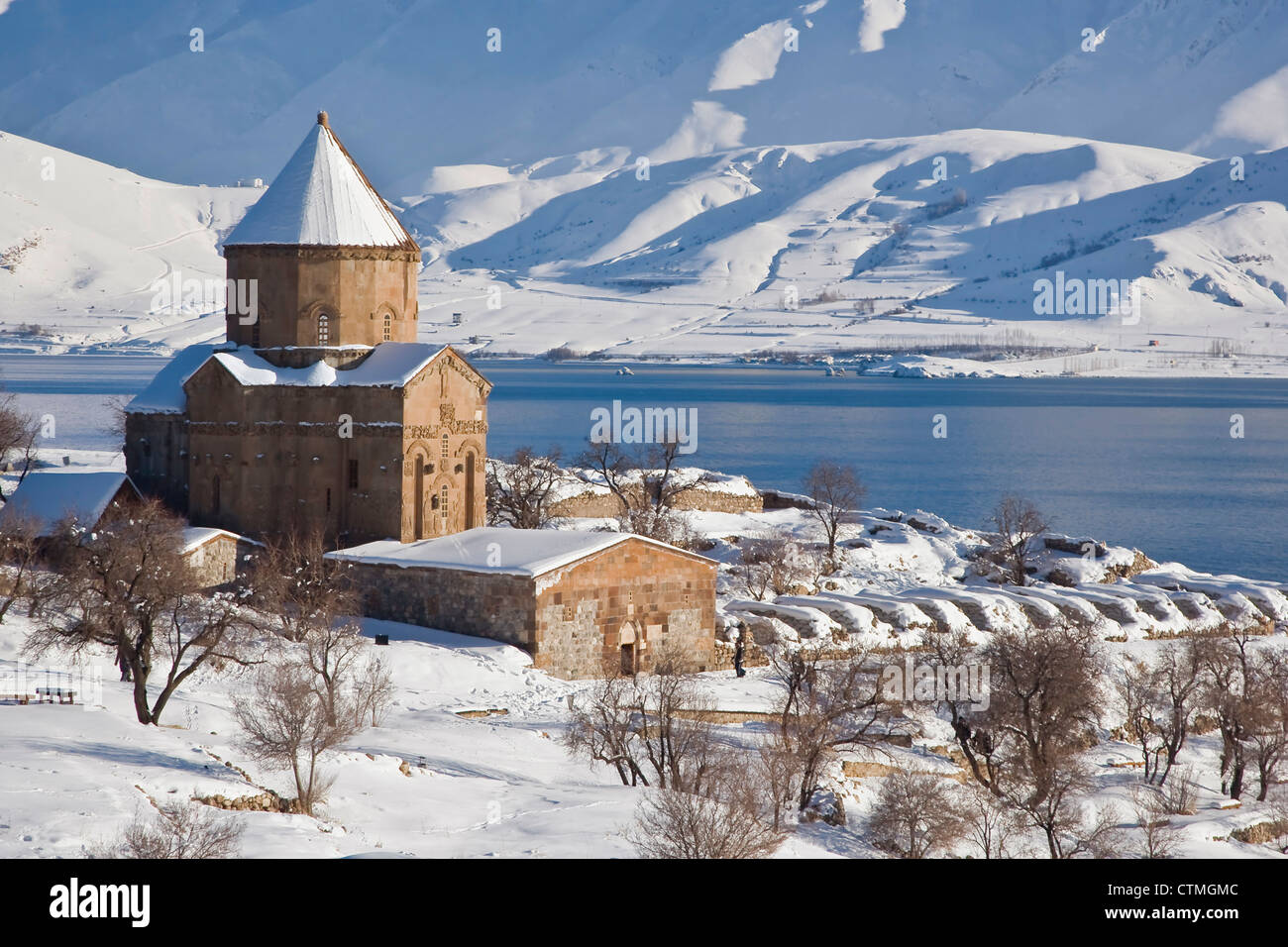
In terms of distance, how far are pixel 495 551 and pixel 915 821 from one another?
13.5 meters

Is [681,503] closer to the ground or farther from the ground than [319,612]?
farther from the ground

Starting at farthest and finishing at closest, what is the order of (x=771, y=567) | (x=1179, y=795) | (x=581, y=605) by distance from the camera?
(x=771, y=567)
(x=581, y=605)
(x=1179, y=795)

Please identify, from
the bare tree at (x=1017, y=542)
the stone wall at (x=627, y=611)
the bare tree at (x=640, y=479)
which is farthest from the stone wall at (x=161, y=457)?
the bare tree at (x=1017, y=542)

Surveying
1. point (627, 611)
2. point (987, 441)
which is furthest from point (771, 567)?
point (987, 441)

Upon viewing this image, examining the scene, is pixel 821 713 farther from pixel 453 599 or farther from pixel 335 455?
pixel 335 455

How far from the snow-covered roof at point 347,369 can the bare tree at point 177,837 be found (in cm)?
1897

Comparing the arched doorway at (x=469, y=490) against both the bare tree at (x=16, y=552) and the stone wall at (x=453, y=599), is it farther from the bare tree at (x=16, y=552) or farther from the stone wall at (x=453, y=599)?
the bare tree at (x=16, y=552)

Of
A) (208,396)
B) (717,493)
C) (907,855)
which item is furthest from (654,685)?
(717,493)

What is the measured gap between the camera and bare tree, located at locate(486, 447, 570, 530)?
151 feet

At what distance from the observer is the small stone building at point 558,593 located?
3050 cm

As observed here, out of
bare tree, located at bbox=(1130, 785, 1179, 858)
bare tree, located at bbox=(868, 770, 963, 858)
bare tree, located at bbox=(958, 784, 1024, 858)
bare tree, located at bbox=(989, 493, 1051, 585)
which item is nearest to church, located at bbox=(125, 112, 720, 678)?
bare tree, located at bbox=(1130, 785, 1179, 858)

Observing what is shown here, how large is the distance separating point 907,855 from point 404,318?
20.9m

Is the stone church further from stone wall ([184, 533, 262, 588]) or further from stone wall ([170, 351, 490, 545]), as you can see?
stone wall ([184, 533, 262, 588])

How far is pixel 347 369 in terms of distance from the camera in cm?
3559
